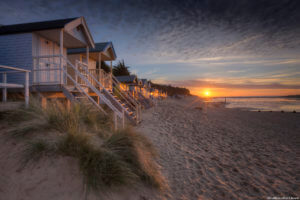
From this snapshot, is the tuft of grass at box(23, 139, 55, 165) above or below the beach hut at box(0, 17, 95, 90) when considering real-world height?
below

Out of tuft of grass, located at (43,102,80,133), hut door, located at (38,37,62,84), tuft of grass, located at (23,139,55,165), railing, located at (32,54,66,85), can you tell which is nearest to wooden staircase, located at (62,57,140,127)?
railing, located at (32,54,66,85)

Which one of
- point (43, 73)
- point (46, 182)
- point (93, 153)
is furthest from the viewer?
point (43, 73)

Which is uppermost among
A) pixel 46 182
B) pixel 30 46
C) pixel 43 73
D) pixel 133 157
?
pixel 30 46

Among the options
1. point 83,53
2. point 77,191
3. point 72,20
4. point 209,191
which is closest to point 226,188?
point 209,191

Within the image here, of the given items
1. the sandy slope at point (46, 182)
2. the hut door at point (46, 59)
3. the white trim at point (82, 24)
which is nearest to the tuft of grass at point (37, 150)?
the sandy slope at point (46, 182)

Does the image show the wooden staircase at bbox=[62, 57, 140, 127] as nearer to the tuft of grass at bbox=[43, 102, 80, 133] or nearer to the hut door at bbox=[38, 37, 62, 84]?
the hut door at bbox=[38, 37, 62, 84]

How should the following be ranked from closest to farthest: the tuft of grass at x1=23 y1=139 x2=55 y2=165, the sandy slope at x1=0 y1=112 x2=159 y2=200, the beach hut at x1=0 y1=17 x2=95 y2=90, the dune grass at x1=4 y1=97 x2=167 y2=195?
the sandy slope at x1=0 y1=112 x2=159 y2=200 → the dune grass at x1=4 y1=97 x2=167 y2=195 → the tuft of grass at x1=23 y1=139 x2=55 y2=165 → the beach hut at x1=0 y1=17 x2=95 y2=90

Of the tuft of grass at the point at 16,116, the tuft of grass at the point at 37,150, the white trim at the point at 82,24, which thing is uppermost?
the white trim at the point at 82,24

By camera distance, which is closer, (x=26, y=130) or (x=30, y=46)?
(x=26, y=130)

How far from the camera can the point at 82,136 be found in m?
2.92

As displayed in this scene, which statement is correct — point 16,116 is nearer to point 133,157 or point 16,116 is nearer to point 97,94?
point 97,94

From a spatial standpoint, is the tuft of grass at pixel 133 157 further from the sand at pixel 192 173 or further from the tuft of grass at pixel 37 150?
the tuft of grass at pixel 37 150

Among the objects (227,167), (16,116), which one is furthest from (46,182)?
(227,167)

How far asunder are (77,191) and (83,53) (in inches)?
468
